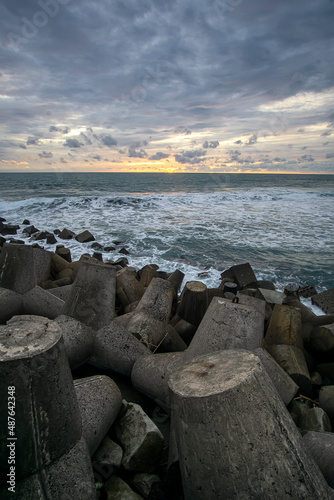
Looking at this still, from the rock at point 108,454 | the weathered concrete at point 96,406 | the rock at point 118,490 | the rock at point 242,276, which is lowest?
the rock at point 242,276

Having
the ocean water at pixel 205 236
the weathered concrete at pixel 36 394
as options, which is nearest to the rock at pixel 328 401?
the weathered concrete at pixel 36 394

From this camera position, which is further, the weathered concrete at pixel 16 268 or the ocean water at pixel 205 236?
the ocean water at pixel 205 236

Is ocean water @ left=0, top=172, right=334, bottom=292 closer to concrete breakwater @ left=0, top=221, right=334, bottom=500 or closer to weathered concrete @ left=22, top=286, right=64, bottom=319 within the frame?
weathered concrete @ left=22, top=286, right=64, bottom=319

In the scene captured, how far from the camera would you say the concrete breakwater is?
1642 millimetres

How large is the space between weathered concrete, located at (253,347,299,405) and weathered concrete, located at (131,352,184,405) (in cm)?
88

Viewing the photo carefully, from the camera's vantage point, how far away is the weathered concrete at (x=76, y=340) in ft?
11.4

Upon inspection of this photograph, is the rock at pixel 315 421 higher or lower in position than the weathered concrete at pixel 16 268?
lower

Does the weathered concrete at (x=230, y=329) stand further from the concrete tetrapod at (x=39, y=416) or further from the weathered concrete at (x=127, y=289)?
the weathered concrete at (x=127, y=289)

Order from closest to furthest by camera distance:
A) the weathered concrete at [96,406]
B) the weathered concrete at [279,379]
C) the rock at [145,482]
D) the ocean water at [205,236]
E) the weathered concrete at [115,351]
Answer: the rock at [145,482] < the weathered concrete at [96,406] < the weathered concrete at [279,379] < the weathered concrete at [115,351] < the ocean water at [205,236]

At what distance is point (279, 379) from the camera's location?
3152mm

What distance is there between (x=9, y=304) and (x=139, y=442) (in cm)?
298

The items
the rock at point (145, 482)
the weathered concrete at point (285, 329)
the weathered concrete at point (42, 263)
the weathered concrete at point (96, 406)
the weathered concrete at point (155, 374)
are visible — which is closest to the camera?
the rock at point (145, 482)

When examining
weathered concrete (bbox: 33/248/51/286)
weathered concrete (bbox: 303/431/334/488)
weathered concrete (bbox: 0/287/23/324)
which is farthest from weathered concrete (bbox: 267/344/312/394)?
weathered concrete (bbox: 33/248/51/286)

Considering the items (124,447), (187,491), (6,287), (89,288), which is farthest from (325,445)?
(6,287)
